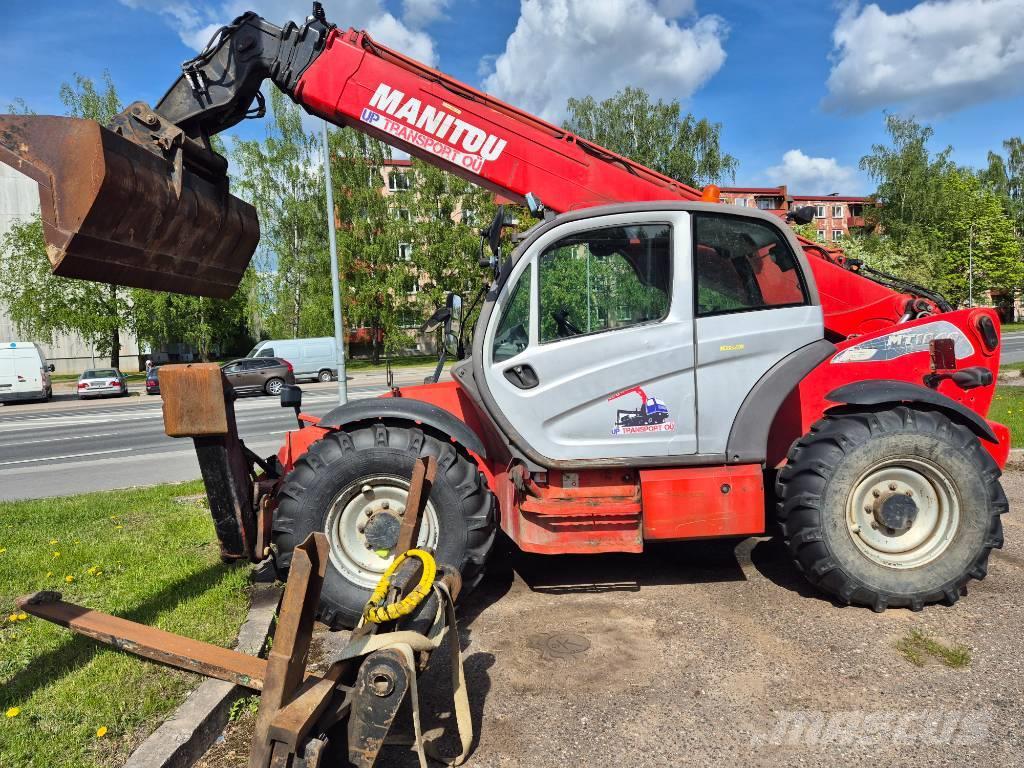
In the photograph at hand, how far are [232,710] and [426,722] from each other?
0.96 metres

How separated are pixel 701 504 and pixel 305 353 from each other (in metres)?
29.6

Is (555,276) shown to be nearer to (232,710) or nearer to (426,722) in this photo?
(426,722)

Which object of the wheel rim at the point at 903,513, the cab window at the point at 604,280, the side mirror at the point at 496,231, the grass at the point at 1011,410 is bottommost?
the grass at the point at 1011,410

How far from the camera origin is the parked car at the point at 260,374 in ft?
88.8

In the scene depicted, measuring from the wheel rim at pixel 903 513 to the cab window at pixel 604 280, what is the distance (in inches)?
67.9

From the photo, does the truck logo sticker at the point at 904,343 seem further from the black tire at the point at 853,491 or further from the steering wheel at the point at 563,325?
the steering wheel at the point at 563,325

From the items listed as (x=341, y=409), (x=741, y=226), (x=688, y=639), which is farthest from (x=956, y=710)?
(x=341, y=409)

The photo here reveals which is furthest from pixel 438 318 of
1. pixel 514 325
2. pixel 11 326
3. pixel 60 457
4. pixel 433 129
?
pixel 11 326

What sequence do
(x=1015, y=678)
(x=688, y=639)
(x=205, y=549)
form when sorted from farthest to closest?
(x=205, y=549) → (x=688, y=639) → (x=1015, y=678)

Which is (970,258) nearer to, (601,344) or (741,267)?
(741,267)

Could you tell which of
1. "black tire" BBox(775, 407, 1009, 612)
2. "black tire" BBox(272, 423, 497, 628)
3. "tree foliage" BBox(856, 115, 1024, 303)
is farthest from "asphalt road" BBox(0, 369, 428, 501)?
"tree foliage" BBox(856, 115, 1024, 303)

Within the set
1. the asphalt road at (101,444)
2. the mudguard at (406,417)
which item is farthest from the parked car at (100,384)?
the mudguard at (406,417)

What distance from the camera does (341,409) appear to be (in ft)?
14.7

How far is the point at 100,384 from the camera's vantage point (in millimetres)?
28453
